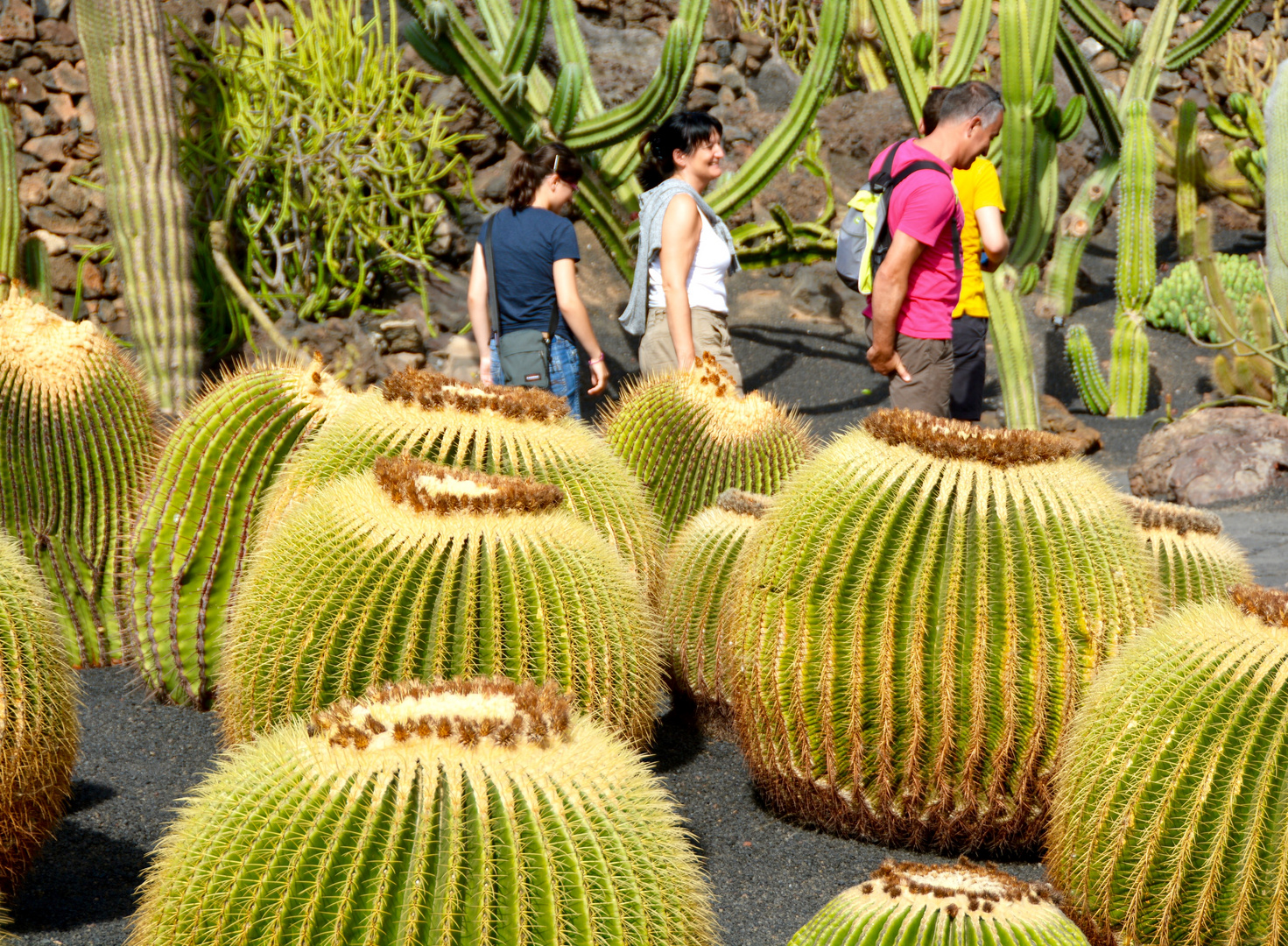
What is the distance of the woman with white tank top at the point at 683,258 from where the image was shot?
4.72 meters

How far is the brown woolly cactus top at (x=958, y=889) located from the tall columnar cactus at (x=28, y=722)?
1.59 m

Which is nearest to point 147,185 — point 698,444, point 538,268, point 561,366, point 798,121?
point 538,268

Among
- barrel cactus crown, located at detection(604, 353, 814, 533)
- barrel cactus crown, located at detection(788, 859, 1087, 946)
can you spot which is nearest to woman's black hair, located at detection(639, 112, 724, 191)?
barrel cactus crown, located at detection(604, 353, 814, 533)

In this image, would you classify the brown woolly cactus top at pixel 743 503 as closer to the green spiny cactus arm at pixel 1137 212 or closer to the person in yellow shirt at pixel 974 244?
the person in yellow shirt at pixel 974 244

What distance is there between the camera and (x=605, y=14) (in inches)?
505

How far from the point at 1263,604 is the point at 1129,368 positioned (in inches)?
336

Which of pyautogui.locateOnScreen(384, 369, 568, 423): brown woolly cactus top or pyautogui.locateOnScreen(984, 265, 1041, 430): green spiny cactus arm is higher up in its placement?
pyautogui.locateOnScreen(384, 369, 568, 423): brown woolly cactus top

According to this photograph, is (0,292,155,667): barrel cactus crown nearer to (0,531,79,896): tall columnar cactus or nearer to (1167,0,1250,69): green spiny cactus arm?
(0,531,79,896): tall columnar cactus

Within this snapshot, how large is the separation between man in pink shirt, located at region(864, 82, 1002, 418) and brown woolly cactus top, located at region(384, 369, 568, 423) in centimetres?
140

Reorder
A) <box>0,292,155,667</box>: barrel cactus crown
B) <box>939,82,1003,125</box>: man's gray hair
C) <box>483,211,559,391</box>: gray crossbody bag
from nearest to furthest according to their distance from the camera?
<box>0,292,155,667</box>: barrel cactus crown → <box>939,82,1003,125</box>: man's gray hair → <box>483,211,559,391</box>: gray crossbody bag

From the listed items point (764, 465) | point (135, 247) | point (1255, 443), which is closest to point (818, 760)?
point (764, 465)

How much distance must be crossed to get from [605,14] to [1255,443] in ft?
26.0

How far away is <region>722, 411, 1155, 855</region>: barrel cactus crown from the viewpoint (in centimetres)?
271

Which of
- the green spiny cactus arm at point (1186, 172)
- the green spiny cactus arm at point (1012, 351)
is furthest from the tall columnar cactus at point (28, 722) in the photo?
the green spiny cactus arm at point (1186, 172)
